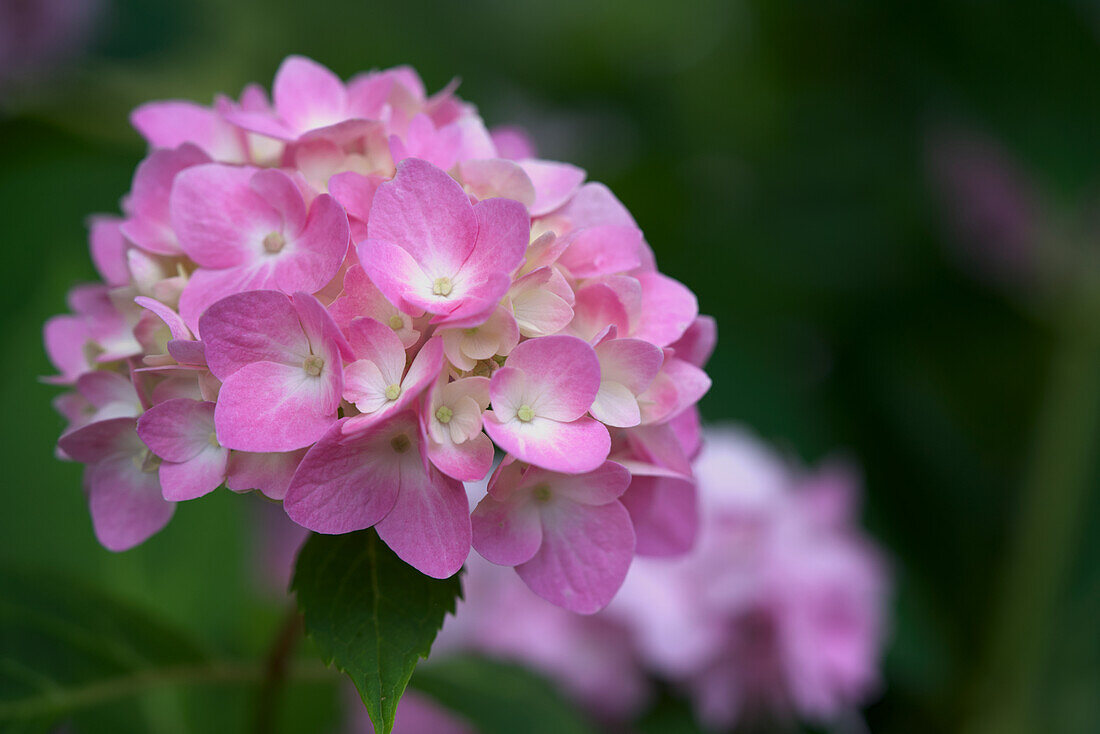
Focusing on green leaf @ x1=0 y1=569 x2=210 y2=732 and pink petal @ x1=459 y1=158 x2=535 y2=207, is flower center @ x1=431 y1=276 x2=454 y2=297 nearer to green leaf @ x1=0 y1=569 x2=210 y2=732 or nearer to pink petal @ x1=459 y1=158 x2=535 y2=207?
pink petal @ x1=459 y1=158 x2=535 y2=207

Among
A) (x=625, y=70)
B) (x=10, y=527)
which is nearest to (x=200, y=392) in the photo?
(x=10, y=527)

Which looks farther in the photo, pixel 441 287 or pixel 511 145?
pixel 511 145

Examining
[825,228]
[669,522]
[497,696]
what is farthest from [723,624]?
[825,228]

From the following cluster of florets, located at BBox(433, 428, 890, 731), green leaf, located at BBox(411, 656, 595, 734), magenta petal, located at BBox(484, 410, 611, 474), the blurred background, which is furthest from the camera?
the blurred background

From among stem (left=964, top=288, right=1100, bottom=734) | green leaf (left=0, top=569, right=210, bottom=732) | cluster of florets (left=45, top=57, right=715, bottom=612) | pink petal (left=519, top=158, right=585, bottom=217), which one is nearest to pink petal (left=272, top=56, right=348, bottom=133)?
cluster of florets (left=45, top=57, right=715, bottom=612)

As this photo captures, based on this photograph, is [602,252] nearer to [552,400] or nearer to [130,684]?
[552,400]

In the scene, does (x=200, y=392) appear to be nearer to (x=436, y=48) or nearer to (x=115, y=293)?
(x=115, y=293)
